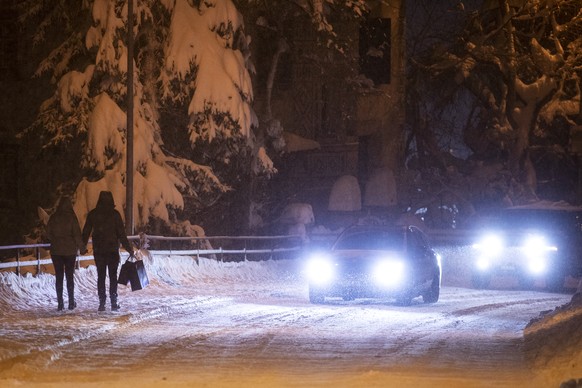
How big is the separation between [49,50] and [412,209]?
2294cm

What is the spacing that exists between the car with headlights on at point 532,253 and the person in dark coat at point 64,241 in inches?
468

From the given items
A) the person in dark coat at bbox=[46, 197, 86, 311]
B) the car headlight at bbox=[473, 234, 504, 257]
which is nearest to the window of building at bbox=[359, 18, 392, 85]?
the car headlight at bbox=[473, 234, 504, 257]

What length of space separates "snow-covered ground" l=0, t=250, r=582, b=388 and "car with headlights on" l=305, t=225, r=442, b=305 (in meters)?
0.31

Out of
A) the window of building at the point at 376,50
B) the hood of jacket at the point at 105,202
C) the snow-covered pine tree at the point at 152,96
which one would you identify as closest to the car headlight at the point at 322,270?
the hood of jacket at the point at 105,202

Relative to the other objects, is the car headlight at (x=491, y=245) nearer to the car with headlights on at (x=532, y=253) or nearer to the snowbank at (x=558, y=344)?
the car with headlights on at (x=532, y=253)

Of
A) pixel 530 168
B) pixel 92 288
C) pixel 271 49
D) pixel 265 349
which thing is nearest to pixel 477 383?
pixel 265 349

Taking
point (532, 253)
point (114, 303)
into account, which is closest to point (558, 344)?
point (114, 303)

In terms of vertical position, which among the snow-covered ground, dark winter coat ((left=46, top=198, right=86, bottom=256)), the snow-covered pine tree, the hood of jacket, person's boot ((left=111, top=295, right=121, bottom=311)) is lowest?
the snow-covered ground

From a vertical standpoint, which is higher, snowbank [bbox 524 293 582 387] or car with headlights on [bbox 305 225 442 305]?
car with headlights on [bbox 305 225 442 305]

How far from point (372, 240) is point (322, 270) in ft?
5.91

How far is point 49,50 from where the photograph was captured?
37.8 meters

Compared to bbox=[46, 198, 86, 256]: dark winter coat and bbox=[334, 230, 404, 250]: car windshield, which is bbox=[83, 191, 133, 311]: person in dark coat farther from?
bbox=[334, 230, 404, 250]: car windshield

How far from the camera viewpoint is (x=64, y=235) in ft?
59.8

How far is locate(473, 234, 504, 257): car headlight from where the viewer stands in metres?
27.0
